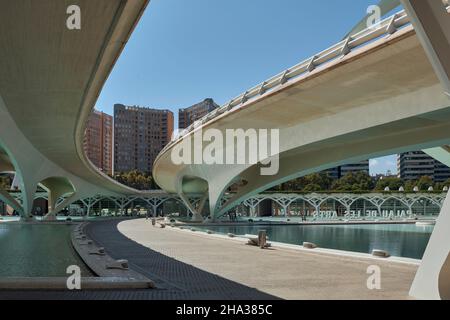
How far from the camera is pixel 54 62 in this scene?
1259 centimetres

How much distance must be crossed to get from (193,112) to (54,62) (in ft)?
348

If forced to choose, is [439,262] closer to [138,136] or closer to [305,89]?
[305,89]

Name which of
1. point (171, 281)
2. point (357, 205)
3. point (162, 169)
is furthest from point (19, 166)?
point (357, 205)

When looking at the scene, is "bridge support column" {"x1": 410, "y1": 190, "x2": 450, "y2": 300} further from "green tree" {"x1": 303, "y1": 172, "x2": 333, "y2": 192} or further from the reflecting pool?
"green tree" {"x1": 303, "y1": 172, "x2": 333, "y2": 192}

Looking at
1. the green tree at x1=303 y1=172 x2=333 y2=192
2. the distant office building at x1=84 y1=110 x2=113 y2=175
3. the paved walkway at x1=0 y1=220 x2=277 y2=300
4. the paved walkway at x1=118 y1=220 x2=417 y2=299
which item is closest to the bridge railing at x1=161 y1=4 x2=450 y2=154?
the paved walkway at x1=118 y1=220 x2=417 y2=299

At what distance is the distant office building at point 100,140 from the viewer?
11150 cm

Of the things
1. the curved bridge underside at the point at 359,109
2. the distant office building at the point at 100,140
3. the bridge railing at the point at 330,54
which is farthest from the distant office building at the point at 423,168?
the bridge railing at the point at 330,54

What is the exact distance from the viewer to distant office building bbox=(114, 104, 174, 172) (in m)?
119

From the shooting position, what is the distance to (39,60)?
41.3 feet

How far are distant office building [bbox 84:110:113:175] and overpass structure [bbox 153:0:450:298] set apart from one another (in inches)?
3544

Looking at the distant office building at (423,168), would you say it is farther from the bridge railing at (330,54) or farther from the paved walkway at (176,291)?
the paved walkway at (176,291)

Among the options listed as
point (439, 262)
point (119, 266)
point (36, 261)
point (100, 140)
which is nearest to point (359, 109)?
point (119, 266)

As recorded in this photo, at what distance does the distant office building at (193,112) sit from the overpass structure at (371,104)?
81208 mm

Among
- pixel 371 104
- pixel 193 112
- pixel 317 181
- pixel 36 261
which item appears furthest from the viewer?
pixel 193 112
